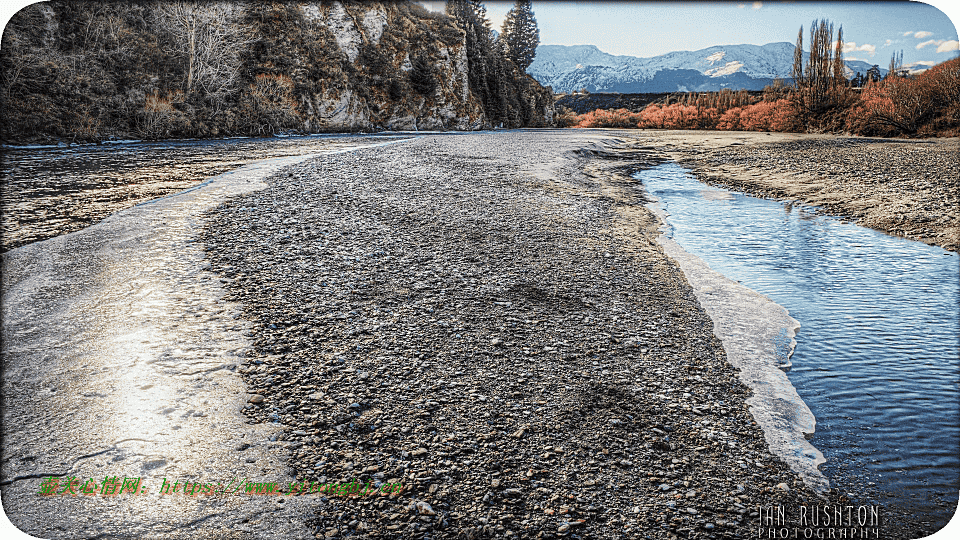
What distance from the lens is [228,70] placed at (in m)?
23.2

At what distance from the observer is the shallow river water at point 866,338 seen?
3.36 m

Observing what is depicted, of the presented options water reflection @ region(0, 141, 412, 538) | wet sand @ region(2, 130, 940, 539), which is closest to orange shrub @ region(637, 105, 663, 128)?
wet sand @ region(2, 130, 940, 539)

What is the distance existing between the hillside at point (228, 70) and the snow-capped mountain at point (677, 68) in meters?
10.9

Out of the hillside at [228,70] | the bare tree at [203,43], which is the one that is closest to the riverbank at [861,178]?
the hillside at [228,70]

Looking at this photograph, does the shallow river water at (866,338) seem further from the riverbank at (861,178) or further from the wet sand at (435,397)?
the riverbank at (861,178)

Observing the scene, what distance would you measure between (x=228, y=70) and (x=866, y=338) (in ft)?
83.1

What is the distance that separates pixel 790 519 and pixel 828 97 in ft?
104

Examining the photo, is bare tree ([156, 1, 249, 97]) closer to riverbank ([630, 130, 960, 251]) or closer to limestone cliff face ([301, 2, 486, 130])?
limestone cliff face ([301, 2, 486, 130])

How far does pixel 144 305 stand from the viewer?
4.87 meters

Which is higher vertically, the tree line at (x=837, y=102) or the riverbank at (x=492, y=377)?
the tree line at (x=837, y=102)

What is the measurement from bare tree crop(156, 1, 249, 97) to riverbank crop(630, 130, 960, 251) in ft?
65.4

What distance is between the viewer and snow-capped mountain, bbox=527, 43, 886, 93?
12.4 m

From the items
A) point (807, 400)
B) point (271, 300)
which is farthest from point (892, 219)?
point (271, 300)

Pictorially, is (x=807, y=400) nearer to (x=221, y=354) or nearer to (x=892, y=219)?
(x=221, y=354)
